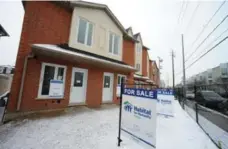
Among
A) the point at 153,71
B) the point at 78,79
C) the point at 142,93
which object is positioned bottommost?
the point at 142,93

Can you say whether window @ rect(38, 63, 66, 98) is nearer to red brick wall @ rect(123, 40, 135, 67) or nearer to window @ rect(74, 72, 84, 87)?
window @ rect(74, 72, 84, 87)

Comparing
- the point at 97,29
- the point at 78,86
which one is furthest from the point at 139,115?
the point at 97,29

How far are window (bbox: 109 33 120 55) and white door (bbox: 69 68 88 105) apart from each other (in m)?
3.42

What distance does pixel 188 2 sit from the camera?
8719 mm

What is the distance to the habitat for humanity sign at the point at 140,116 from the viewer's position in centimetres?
253

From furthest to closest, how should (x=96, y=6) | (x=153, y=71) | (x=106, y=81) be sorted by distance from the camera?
(x=153, y=71)
(x=106, y=81)
(x=96, y=6)

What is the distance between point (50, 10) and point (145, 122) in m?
8.06

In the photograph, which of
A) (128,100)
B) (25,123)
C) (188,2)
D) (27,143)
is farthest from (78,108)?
(188,2)

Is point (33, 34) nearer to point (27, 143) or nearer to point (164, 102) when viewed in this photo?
point (27, 143)

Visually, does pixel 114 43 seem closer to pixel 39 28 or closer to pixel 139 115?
pixel 39 28

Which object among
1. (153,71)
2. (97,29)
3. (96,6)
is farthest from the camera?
(153,71)

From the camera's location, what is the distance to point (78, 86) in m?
7.52

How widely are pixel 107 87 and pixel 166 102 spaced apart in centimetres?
446

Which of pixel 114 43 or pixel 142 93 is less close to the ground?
pixel 114 43
